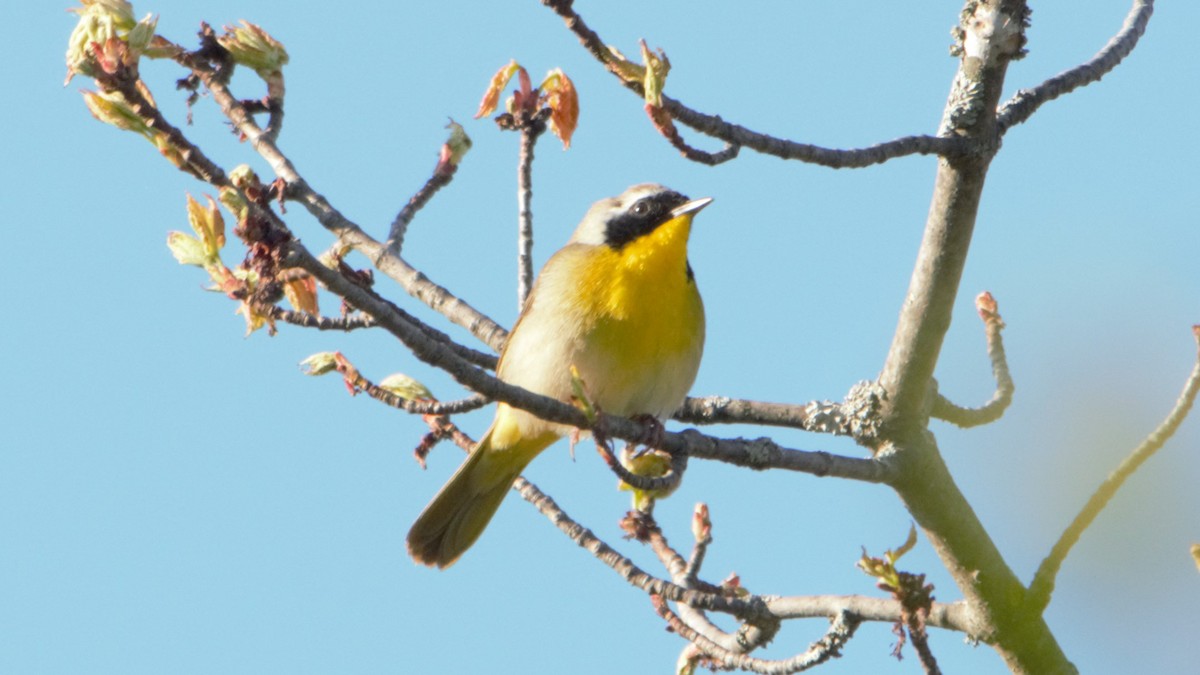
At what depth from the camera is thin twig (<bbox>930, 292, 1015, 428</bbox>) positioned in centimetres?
528

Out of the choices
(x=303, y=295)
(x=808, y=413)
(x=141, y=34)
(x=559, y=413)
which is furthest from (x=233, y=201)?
(x=808, y=413)

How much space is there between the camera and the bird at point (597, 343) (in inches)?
242

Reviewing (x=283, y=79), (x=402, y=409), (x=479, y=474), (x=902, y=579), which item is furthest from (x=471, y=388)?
(x=479, y=474)

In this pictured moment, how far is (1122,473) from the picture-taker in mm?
4543

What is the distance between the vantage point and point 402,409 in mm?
4625

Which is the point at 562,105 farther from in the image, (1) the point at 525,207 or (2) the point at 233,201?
(2) the point at 233,201

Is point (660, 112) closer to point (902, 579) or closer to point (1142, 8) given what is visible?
point (902, 579)

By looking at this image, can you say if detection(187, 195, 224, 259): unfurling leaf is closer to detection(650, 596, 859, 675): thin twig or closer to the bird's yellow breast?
detection(650, 596, 859, 675): thin twig

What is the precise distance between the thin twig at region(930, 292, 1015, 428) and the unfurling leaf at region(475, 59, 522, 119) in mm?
2142

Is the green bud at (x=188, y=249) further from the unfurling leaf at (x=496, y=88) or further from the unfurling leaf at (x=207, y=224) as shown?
the unfurling leaf at (x=496, y=88)

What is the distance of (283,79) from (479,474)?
2.22m

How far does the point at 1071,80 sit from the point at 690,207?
212 centimetres

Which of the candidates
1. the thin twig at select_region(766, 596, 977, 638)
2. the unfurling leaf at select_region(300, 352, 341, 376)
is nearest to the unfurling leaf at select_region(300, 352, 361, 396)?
the unfurling leaf at select_region(300, 352, 341, 376)

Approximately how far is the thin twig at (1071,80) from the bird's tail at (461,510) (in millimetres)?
3057
